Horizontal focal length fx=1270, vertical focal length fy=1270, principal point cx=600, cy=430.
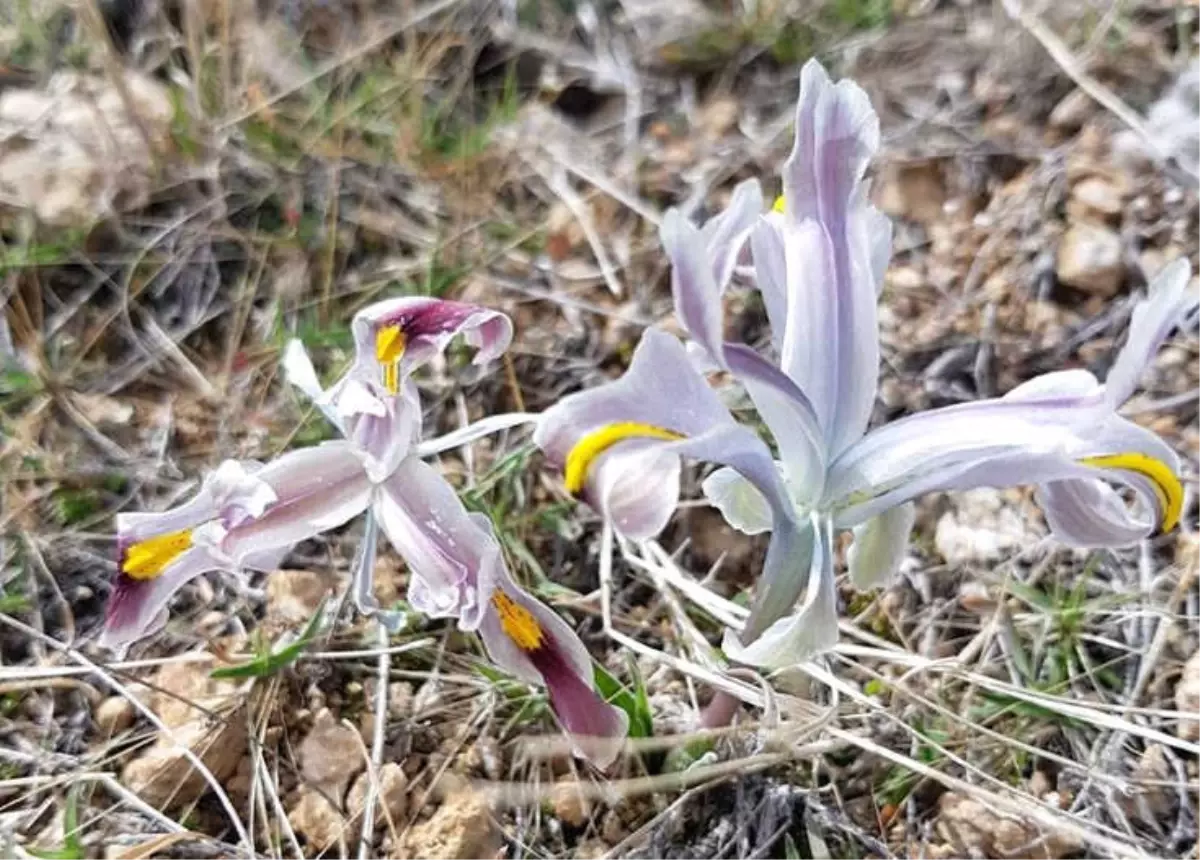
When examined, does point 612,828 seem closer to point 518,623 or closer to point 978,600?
point 518,623

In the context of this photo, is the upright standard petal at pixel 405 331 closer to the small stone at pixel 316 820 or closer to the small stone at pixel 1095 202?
the small stone at pixel 316 820

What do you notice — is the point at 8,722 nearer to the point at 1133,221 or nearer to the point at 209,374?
the point at 209,374

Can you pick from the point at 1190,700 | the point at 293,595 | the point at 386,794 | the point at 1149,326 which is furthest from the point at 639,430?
the point at 1190,700

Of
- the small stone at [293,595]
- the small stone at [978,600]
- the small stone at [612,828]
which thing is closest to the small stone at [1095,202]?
the small stone at [978,600]

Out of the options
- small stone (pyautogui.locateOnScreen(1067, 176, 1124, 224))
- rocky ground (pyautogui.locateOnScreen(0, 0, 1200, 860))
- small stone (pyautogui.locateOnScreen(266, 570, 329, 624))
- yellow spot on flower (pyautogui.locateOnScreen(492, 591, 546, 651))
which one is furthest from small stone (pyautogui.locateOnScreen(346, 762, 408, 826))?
small stone (pyautogui.locateOnScreen(1067, 176, 1124, 224))

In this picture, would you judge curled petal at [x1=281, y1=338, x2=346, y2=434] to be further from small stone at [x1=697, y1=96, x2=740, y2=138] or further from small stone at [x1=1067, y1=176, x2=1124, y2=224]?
small stone at [x1=1067, y1=176, x2=1124, y2=224]
